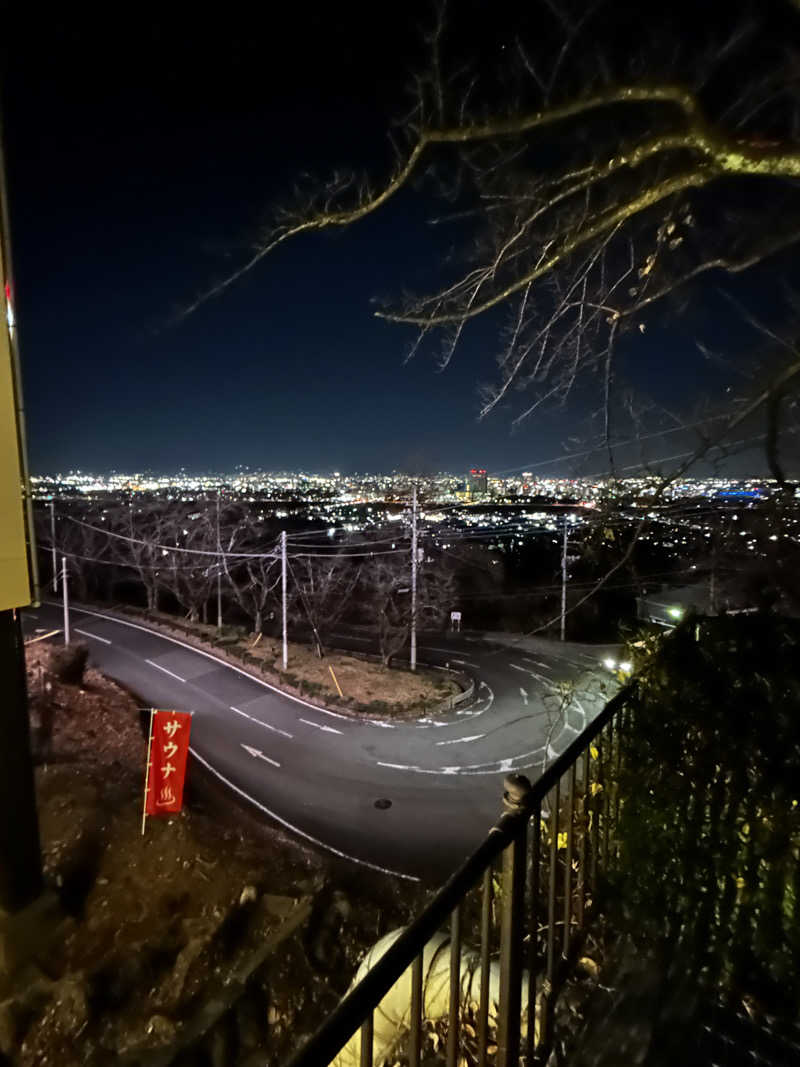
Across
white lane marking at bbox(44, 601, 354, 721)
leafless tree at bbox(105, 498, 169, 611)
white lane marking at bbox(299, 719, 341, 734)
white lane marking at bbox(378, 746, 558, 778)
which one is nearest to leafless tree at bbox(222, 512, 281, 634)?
white lane marking at bbox(44, 601, 354, 721)

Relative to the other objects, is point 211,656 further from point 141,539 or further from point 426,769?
point 426,769

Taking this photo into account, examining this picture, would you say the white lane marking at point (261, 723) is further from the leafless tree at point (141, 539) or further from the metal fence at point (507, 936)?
the leafless tree at point (141, 539)

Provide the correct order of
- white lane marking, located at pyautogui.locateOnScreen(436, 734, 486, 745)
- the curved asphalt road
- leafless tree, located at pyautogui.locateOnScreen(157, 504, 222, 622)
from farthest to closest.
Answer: leafless tree, located at pyautogui.locateOnScreen(157, 504, 222, 622) < white lane marking, located at pyautogui.locateOnScreen(436, 734, 486, 745) < the curved asphalt road

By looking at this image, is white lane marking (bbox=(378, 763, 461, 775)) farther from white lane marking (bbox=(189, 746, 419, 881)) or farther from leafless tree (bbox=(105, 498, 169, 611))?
leafless tree (bbox=(105, 498, 169, 611))

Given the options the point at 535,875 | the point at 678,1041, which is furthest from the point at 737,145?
the point at 678,1041

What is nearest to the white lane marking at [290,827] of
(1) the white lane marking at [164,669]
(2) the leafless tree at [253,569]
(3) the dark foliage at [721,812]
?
(1) the white lane marking at [164,669]

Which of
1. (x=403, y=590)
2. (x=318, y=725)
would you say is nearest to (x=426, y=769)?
(x=318, y=725)

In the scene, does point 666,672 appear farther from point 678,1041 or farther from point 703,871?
point 678,1041

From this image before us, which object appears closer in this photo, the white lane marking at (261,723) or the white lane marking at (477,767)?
the white lane marking at (477,767)
